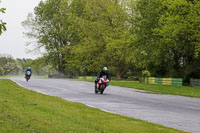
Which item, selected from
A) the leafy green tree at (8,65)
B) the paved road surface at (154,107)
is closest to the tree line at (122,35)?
the paved road surface at (154,107)

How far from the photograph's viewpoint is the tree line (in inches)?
1582

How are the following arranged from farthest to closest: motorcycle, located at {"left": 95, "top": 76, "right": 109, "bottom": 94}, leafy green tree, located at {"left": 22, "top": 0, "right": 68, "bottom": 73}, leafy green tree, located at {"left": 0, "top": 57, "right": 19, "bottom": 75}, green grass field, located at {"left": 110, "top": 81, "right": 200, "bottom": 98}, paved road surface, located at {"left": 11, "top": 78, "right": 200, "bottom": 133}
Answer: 1. leafy green tree, located at {"left": 0, "top": 57, "right": 19, "bottom": 75}
2. leafy green tree, located at {"left": 22, "top": 0, "right": 68, "bottom": 73}
3. green grass field, located at {"left": 110, "top": 81, "right": 200, "bottom": 98}
4. motorcycle, located at {"left": 95, "top": 76, "right": 109, "bottom": 94}
5. paved road surface, located at {"left": 11, "top": 78, "right": 200, "bottom": 133}

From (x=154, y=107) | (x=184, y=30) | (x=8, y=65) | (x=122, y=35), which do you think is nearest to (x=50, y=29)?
(x=122, y=35)

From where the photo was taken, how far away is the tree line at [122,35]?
132 ft

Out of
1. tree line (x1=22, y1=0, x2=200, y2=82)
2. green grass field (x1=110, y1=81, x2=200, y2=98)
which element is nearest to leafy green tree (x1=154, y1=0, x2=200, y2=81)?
tree line (x1=22, y1=0, x2=200, y2=82)

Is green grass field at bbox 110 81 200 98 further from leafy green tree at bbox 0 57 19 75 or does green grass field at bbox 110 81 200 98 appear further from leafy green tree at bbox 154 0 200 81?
leafy green tree at bbox 0 57 19 75

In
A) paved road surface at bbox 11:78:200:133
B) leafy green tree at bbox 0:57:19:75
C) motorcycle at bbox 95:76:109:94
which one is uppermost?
leafy green tree at bbox 0:57:19:75

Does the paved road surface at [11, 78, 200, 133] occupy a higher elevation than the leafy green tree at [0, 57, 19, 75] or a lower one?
lower

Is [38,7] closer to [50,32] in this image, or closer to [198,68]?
[50,32]

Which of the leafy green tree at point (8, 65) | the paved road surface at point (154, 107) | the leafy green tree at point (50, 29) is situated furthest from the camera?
the leafy green tree at point (8, 65)

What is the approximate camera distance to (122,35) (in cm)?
5875

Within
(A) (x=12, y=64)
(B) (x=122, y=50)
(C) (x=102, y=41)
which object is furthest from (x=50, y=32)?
(A) (x=12, y=64)

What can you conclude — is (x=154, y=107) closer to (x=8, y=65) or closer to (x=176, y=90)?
(x=176, y=90)

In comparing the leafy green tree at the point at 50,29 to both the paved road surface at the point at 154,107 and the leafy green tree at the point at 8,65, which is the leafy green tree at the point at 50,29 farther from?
the leafy green tree at the point at 8,65
